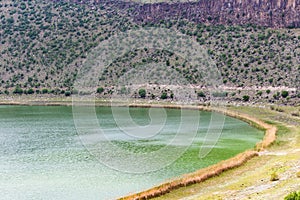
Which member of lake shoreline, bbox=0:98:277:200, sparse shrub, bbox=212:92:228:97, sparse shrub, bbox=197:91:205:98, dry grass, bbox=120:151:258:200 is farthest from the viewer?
sparse shrub, bbox=197:91:205:98

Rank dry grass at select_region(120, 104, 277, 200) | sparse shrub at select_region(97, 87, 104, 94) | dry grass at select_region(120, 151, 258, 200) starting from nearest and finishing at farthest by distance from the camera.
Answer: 1. dry grass at select_region(120, 151, 258, 200)
2. dry grass at select_region(120, 104, 277, 200)
3. sparse shrub at select_region(97, 87, 104, 94)

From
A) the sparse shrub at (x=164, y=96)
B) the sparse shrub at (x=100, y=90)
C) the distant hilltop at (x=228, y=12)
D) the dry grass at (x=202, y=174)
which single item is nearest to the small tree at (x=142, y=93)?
the sparse shrub at (x=164, y=96)

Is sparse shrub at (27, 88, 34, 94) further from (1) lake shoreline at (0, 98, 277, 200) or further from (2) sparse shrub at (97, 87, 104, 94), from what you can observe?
(2) sparse shrub at (97, 87, 104, 94)

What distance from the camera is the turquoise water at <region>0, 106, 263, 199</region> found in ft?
122

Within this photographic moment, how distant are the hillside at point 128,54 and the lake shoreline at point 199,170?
6.41 m

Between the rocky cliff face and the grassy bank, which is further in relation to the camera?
the rocky cliff face

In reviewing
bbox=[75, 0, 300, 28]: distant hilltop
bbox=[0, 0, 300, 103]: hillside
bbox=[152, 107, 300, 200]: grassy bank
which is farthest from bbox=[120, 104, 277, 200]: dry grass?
bbox=[75, 0, 300, 28]: distant hilltop

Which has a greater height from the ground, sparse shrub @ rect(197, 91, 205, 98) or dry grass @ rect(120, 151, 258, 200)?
dry grass @ rect(120, 151, 258, 200)

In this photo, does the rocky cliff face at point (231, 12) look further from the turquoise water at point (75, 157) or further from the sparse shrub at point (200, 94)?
the turquoise water at point (75, 157)

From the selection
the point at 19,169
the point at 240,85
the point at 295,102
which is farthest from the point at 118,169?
Answer: the point at 240,85

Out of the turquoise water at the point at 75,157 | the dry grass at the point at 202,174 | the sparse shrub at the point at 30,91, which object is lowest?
the sparse shrub at the point at 30,91

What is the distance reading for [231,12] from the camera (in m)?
126

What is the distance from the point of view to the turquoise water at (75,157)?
37062 millimetres

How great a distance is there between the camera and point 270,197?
2938cm
